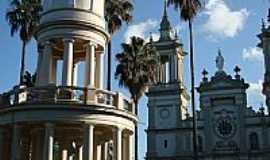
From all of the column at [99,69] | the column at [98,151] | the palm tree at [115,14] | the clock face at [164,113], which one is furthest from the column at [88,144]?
the clock face at [164,113]

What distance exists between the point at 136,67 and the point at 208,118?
29.8 m

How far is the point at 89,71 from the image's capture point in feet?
88.7

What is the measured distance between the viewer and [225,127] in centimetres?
6975

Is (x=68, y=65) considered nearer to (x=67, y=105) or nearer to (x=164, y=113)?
(x=67, y=105)

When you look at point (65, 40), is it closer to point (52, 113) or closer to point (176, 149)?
point (52, 113)

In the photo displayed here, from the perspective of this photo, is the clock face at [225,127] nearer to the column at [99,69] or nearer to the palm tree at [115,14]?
the palm tree at [115,14]

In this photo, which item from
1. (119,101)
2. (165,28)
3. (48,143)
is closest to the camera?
(48,143)

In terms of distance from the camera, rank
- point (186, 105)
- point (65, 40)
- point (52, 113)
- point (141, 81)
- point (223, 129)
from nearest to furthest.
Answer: point (52, 113) → point (65, 40) → point (141, 81) → point (223, 129) → point (186, 105)

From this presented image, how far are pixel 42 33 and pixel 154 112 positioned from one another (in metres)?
46.9

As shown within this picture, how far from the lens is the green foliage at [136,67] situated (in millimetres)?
42156

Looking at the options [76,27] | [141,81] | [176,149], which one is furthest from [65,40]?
[176,149]

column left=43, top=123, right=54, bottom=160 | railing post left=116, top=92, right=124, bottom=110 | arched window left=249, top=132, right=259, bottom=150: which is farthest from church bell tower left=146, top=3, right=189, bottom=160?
column left=43, top=123, right=54, bottom=160

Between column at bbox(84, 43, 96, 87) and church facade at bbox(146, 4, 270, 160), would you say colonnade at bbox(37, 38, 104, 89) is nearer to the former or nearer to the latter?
column at bbox(84, 43, 96, 87)

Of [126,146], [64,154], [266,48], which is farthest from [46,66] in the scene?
[266,48]
